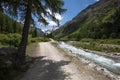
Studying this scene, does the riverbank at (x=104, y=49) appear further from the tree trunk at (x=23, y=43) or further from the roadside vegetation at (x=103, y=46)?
the tree trunk at (x=23, y=43)

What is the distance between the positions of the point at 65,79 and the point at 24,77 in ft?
9.82

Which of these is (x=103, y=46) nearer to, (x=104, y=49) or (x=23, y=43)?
(x=104, y=49)

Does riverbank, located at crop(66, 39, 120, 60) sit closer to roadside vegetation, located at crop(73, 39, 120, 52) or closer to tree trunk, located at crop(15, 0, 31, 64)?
roadside vegetation, located at crop(73, 39, 120, 52)

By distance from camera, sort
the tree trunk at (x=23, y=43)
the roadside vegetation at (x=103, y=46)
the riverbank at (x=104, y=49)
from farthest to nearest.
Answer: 1. the roadside vegetation at (x=103, y=46)
2. the riverbank at (x=104, y=49)
3. the tree trunk at (x=23, y=43)

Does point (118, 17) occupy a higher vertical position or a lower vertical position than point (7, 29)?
higher

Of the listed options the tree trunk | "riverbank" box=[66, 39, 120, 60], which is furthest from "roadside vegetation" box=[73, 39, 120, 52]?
the tree trunk

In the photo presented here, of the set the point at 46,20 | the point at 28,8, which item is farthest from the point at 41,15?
the point at 28,8

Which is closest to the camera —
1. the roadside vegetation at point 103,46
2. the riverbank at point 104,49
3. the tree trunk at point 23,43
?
the tree trunk at point 23,43

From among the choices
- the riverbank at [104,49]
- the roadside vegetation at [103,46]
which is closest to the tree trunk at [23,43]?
the riverbank at [104,49]

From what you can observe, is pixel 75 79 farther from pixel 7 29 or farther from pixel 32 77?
pixel 7 29

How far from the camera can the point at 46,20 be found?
22703 mm

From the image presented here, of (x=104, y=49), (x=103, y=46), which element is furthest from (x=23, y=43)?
(x=103, y=46)

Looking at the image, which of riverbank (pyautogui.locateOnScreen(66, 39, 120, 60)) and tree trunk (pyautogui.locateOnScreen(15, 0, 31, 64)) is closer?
tree trunk (pyautogui.locateOnScreen(15, 0, 31, 64))

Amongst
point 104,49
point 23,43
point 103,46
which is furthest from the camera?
point 103,46
